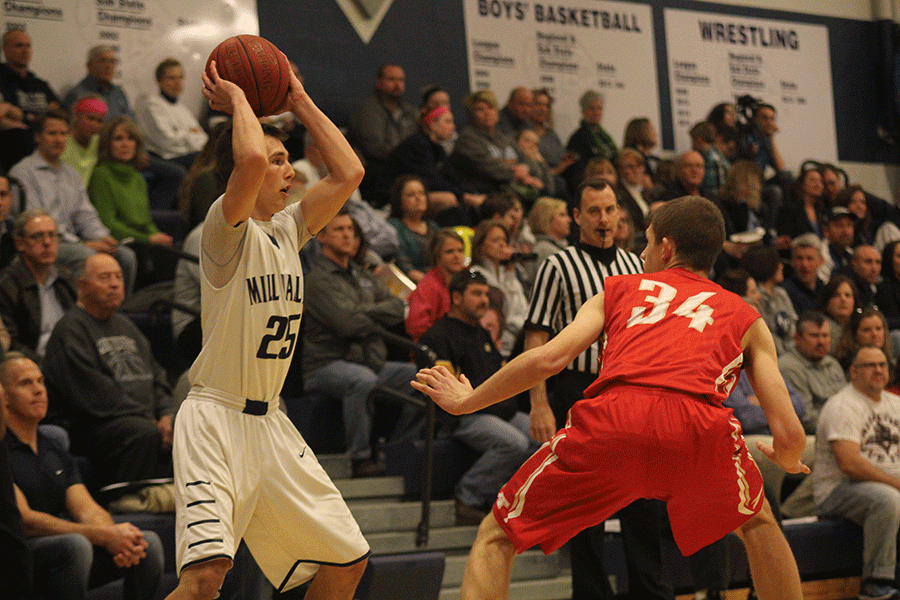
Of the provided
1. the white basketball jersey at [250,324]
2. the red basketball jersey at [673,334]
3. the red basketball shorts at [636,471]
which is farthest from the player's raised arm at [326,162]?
the red basketball shorts at [636,471]

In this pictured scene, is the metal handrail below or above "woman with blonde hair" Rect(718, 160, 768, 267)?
below

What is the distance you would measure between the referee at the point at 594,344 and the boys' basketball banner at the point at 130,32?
5975 millimetres

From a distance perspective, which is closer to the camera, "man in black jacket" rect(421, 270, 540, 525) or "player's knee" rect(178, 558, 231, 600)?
"player's knee" rect(178, 558, 231, 600)

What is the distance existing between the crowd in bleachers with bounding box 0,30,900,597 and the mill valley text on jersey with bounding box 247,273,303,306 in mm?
485

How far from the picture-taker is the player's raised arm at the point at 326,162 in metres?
3.54

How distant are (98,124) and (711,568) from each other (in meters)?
5.78

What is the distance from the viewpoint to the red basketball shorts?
3.03m

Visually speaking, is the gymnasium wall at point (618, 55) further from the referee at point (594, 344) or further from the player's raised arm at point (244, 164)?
the player's raised arm at point (244, 164)

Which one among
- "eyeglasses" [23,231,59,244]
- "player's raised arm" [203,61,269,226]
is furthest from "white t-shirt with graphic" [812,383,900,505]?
"eyeglasses" [23,231,59,244]

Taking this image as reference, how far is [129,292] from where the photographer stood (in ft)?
23.5

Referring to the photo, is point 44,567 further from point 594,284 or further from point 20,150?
point 20,150

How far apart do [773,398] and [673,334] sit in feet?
1.17

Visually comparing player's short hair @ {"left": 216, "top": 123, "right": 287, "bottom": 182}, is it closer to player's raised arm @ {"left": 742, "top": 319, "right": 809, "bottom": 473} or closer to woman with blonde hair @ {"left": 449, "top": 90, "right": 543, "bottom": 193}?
player's raised arm @ {"left": 742, "top": 319, "right": 809, "bottom": 473}

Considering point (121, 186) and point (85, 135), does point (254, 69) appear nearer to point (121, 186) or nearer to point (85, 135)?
point (121, 186)
